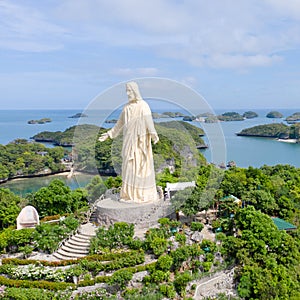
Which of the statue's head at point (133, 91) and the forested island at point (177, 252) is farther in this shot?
the statue's head at point (133, 91)

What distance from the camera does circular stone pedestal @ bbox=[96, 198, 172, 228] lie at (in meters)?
10.5

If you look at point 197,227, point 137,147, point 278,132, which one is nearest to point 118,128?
point 137,147

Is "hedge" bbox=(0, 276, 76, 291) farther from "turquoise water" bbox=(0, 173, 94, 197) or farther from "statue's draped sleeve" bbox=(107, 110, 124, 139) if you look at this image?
"turquoise water" bbox=(0, 173, 94, 197)

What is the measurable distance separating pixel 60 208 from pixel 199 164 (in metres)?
6.50

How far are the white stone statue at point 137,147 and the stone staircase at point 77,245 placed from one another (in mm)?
1664

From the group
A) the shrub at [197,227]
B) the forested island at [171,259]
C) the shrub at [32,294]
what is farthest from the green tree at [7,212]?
the shrub at [197,227]

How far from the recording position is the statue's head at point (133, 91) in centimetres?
1072

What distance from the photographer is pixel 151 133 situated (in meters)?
10.8

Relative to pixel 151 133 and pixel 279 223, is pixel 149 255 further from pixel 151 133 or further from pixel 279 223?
pixel 279 223

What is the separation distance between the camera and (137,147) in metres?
10.9

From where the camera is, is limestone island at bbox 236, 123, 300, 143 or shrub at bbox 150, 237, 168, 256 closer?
shrub at bbox 150, 237, 168, 256

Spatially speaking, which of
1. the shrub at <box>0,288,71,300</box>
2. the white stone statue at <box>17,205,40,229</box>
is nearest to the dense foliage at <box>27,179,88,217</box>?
the white stone statue at <box>17,205,40,229</box>

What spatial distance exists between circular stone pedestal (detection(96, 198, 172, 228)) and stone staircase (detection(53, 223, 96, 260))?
1.95 ft

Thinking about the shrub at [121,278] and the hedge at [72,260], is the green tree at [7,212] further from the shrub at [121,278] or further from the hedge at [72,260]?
the shrub at [121,278]
